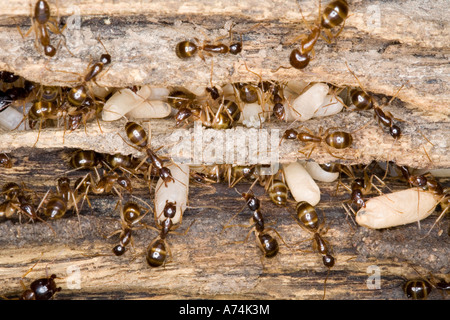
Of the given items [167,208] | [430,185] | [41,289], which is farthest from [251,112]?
[41,289]

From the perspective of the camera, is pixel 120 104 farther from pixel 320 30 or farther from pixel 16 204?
pixel 320 30

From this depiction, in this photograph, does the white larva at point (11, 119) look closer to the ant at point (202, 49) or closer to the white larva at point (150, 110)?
the white larva at point (150, 110)

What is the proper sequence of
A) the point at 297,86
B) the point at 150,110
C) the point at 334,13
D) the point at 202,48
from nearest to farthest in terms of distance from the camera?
the point at 334,13 → the point at 202,48 → the point at 150,110 → the point at 297,86

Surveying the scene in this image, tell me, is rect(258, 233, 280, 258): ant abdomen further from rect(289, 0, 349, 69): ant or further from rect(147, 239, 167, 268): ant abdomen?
rect(289, 0, 349, 69): ant

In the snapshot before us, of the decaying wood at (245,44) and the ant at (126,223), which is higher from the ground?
the decaying wood at (245,44)

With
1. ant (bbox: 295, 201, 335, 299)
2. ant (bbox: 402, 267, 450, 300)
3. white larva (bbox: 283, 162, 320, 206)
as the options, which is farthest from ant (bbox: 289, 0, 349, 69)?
ant (bbox: 402, 267, 450, 300)

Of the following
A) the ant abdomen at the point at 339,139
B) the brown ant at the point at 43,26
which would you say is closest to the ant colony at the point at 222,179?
the ant abdomen at the point at 339,139
